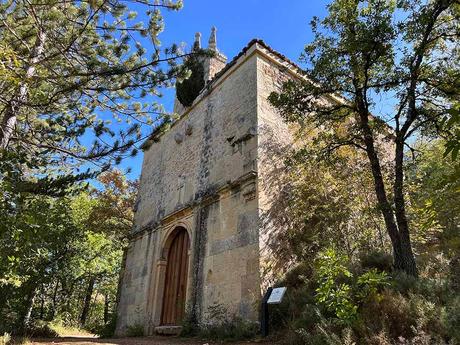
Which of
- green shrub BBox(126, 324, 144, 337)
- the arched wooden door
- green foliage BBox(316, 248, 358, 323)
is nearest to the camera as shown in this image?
green foliage BBox(316, 248, 358, 323)

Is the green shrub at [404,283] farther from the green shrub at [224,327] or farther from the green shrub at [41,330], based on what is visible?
the green shrub at [41,330]

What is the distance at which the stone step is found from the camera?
338 inches

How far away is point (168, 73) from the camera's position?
5848mm

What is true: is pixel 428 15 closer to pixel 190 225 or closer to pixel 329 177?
pixel 329 177

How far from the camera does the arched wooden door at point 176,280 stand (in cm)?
931

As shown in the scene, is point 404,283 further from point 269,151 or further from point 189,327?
point 189,327

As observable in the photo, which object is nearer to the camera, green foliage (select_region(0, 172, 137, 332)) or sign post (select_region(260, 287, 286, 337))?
sign post (select_region(260, 287, 286, 337))

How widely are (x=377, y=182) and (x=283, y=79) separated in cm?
437

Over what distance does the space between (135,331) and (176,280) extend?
1771 mm

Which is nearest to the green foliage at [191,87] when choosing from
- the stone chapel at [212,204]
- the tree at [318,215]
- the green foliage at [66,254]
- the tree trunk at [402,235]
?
the stone chapel at [212,204]

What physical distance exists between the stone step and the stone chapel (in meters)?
0.28

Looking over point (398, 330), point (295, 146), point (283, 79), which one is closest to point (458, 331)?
point (398, 330)

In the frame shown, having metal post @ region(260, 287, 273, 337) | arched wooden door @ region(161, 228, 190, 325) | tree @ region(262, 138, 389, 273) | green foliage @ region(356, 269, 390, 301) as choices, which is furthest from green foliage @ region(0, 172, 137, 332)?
green foliage @ region(356, 269, 390, 301)

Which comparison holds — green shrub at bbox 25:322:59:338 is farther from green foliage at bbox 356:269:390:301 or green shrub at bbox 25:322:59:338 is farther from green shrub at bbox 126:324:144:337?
green foliage at bbox 356:269:390:301
